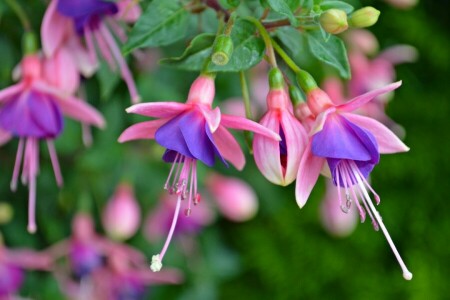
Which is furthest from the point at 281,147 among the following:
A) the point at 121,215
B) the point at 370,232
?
the point at 370,232

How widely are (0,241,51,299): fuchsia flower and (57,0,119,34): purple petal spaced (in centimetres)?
55

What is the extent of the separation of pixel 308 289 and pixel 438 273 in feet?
1.11

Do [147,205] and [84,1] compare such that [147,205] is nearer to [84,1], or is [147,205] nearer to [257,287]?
[257,287]

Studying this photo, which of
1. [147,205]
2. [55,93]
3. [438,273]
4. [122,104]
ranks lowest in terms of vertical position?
[438,273]

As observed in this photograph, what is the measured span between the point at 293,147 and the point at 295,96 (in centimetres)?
9

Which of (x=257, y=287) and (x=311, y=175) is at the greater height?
(x=311, y=175)

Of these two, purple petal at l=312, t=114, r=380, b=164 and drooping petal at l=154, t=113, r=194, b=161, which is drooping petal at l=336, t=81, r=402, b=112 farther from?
drooping petal at l=154, t=113, r=194, b=161

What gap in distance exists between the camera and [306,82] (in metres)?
0.79

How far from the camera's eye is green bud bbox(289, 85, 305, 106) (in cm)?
81

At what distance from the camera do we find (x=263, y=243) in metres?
1.95

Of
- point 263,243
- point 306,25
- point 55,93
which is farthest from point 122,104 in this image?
point 263,243

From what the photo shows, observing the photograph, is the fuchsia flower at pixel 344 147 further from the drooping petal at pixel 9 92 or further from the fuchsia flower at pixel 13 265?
the fuchsia flower at pixel 13 265

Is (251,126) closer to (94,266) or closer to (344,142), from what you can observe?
(344,142)

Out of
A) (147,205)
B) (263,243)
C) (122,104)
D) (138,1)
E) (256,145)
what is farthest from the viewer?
(263,243)
